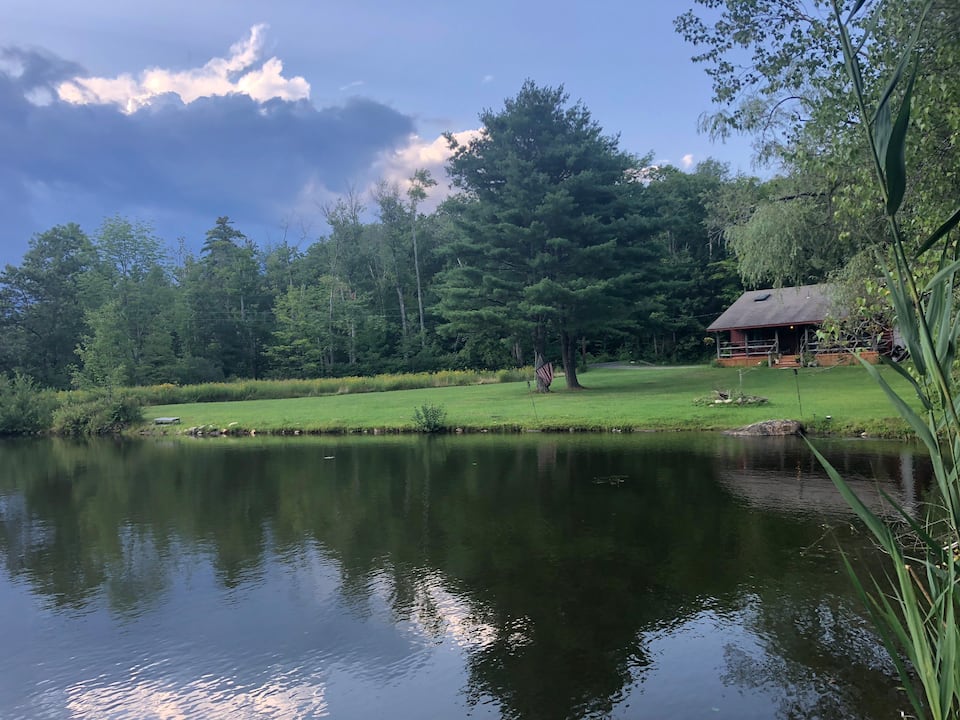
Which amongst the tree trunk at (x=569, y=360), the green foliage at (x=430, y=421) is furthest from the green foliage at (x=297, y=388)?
the green foliage at (x=430, y=421)

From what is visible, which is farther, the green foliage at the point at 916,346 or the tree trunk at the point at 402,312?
the tree trunk at the point at 402,312

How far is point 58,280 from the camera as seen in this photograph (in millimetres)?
52219

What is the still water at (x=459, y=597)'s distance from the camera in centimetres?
464

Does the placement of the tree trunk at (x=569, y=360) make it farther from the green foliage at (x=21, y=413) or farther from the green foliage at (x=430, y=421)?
the green foliage at (x=21, y=413)

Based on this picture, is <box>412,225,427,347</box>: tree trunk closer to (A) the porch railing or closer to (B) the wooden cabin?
(A) the porch railing

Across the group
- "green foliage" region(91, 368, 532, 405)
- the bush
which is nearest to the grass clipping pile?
"green foliage" region(91, 368, 532, 405)

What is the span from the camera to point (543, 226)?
25516 millimetres

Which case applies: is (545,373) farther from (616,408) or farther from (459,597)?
(459,597)

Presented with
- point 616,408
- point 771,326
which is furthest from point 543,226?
point 771,326

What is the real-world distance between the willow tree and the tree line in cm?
8

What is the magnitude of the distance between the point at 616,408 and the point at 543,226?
29.7 feet

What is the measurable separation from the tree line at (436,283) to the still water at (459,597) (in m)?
14.8

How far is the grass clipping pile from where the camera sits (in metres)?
18.3

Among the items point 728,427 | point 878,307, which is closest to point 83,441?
point 728,427
